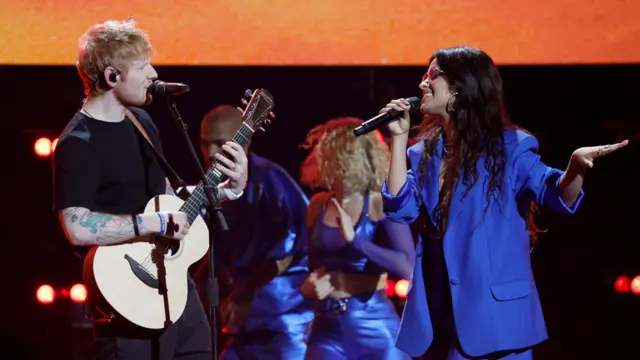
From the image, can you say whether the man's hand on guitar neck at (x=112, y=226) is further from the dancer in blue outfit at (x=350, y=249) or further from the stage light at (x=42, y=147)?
the stage light at (x=42, y=147)

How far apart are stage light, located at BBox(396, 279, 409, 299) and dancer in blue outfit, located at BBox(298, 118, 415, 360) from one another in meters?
0.06

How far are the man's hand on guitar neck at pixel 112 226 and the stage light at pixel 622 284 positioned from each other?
8.97ft

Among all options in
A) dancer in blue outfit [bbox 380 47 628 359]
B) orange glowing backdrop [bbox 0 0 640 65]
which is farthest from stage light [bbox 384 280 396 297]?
dancer in blue outfit [bbox 380 47 628 359]

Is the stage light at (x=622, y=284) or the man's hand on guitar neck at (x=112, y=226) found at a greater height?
the man's hand on guitar neck at (x=112, y=226)

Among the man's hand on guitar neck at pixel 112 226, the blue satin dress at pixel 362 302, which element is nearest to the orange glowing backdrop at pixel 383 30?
the blue satin dress at pixel 362 302

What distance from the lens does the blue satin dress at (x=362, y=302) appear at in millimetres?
4293

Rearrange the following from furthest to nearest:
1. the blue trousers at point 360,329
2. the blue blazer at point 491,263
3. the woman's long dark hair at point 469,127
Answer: the blue trousers at point 360,329
the woman's long dark hair at point 469,127
the blue blazer at point 491,263

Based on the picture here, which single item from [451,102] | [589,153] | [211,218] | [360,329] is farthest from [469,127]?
[360,329]

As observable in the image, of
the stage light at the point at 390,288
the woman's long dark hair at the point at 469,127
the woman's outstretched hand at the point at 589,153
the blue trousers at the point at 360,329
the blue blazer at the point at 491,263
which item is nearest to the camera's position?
the woman's outstretched hand at the point at 589,153

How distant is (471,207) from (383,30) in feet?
6.25

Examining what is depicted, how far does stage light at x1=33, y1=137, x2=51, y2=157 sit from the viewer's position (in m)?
4.52

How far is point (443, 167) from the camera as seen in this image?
9.56 feet

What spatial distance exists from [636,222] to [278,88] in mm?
2121

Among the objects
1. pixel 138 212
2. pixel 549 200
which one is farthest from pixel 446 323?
pixel 138 212
